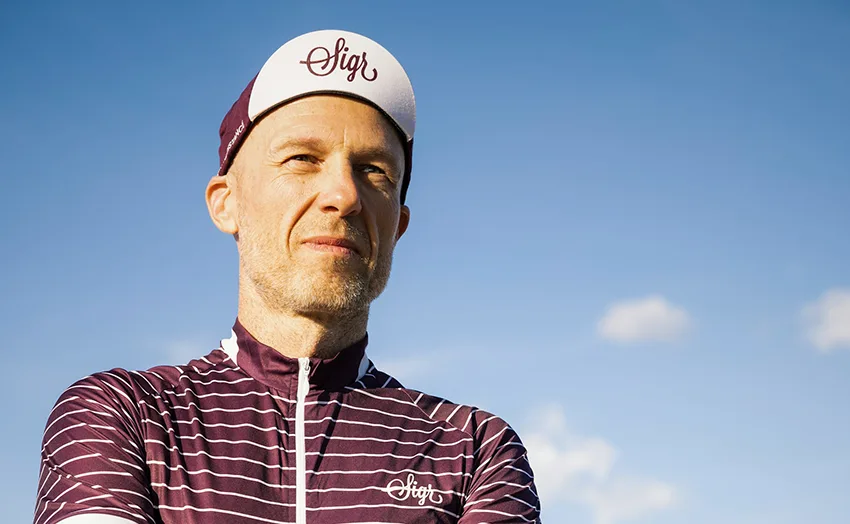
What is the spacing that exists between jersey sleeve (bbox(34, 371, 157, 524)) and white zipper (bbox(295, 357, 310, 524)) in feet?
2.01

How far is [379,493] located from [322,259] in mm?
1131

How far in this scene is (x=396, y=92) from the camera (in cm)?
488

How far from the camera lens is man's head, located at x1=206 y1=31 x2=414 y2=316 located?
4.41 metres

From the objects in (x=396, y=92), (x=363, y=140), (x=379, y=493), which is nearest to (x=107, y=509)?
(x=379, y=493)

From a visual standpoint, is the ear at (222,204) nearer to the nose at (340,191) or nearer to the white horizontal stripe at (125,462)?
the nose at (340,191)

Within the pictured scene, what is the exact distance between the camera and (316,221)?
173 inches

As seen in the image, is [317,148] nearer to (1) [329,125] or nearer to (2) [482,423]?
(1) [329,125]

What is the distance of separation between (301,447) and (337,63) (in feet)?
6.47

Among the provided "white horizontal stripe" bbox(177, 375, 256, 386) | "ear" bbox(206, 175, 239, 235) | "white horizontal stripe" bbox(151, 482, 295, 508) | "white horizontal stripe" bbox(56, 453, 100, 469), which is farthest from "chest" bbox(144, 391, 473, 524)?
"ear" bbox(206, 175, 239, 235)

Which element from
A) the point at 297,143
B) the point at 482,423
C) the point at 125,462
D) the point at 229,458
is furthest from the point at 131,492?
the point at 297,143

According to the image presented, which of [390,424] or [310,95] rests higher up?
[310,95]

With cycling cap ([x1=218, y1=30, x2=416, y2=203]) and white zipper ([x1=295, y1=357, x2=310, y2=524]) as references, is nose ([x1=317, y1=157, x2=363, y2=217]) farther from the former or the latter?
white zipper ([x1=295, y1=357, x2=310, y2=524])

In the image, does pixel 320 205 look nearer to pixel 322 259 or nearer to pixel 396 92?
pixel 322 259

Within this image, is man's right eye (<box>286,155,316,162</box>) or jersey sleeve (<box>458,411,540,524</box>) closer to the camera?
jersey sleeve (<box>458,411,540,524</box>)
